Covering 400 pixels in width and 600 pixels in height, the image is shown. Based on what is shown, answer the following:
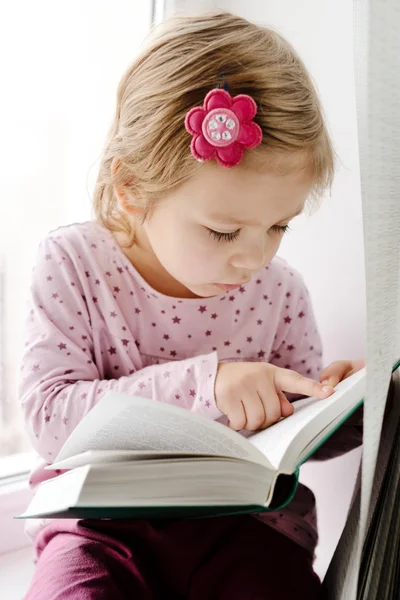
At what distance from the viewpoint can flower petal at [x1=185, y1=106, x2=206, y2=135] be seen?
0.73 metres

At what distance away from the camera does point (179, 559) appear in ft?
2.56

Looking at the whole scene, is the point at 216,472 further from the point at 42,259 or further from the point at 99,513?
the point at 42,259

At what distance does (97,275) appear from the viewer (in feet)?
3.00

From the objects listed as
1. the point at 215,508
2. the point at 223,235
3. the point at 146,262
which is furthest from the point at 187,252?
the point at 215,508

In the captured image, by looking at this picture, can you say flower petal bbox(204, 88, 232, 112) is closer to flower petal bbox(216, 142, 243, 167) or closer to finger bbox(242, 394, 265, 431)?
flower petal bbox(216, 142, 243, 167)

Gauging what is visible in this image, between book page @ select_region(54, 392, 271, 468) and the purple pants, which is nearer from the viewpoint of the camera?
book page @ select_region(54, 392, 271, 468)

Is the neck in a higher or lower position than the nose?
lower

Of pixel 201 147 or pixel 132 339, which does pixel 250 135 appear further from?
pixel 132 339

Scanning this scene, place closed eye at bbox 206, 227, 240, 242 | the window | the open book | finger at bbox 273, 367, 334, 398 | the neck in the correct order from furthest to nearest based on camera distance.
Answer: the window
the neck
closed eye at bbox 206, 227, 240, 242
finger at bbox 273, 367, 334, 398
the open book

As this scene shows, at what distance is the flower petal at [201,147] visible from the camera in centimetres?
73

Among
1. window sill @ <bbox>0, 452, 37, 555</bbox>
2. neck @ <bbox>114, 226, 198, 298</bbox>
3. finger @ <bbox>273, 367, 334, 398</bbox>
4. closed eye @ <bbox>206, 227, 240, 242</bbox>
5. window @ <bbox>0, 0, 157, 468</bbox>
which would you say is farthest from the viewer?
window @ <bbox>0, 0, 157, 468</bbox>

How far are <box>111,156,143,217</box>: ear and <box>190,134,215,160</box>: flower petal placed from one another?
150mm

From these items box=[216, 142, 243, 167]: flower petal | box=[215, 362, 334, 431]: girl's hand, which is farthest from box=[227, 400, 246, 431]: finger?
box=[216, 142, 243, 167]: flower petal

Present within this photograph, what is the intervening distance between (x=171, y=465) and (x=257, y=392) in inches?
9.1
